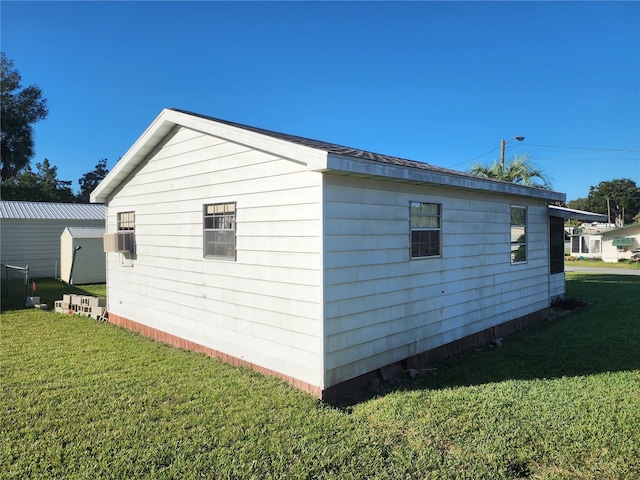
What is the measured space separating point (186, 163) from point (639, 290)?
49.0ft

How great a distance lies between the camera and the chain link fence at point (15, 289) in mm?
10735

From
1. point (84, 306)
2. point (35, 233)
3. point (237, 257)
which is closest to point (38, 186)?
point (35, 233)

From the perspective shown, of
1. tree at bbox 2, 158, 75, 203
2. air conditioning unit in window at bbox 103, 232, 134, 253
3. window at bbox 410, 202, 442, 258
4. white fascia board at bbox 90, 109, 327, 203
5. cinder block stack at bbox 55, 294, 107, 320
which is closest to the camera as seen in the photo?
white fascia board at bbox 90, 109, 327, 203

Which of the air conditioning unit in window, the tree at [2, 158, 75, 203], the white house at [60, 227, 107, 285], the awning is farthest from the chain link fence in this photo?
the awning

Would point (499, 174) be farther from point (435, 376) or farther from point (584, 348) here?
point (435, 376)

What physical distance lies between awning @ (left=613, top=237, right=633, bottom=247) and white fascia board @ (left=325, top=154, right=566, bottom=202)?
26725 mm

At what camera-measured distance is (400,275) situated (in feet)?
17.4

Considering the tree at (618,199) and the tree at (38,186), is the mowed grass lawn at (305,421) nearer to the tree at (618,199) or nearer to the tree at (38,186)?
the tree at (38,186)

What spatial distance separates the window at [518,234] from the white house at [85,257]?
1412 cm

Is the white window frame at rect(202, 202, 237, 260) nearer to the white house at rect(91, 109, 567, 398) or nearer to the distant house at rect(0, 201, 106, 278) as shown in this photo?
the white house at rect(91, 109, 567, 398)

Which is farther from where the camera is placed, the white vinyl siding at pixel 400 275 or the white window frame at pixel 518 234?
the white window frame at pixel 518 234

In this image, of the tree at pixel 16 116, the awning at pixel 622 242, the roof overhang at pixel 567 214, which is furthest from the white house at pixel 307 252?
the awning at pixel 622 242

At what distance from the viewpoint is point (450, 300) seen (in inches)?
244

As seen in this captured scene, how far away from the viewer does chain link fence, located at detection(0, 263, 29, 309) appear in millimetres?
10735
